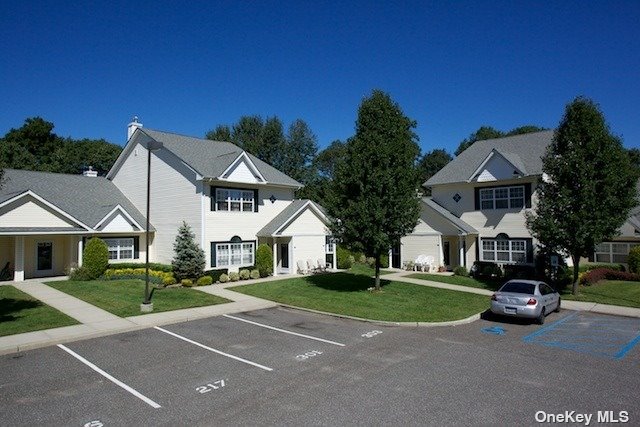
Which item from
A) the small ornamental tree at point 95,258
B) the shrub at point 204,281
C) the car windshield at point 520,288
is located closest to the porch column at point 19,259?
the small ornamental tree at point 95,258

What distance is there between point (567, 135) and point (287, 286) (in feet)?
52.7

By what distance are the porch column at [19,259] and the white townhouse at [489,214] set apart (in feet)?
71.7

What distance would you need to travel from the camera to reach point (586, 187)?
66.2ft

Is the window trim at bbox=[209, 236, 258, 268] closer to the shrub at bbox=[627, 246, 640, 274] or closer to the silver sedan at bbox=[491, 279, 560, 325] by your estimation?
the silver sedan at bbox=[491, 279, 560, 325]

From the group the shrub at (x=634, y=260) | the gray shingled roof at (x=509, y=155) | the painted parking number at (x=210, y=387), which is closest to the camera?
the painted parking number at (x=210, y=387)

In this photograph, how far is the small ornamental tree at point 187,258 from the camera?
24.1 meters

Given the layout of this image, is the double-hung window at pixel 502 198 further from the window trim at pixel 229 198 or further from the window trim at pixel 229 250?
the window trim at pixel 229 250

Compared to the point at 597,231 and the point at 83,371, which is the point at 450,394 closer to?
the point at 83,371

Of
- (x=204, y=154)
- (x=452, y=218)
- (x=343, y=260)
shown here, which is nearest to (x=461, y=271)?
(x=452, y=218)

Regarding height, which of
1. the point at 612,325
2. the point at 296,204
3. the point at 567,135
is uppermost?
the point at 567,135

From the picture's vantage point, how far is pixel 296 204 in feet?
99.5

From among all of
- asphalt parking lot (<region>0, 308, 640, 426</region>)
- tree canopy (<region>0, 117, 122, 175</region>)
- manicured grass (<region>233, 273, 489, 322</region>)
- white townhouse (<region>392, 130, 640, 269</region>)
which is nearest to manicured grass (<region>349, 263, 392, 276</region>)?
white townhouse (<region>392, 130, 640, 269</region>)

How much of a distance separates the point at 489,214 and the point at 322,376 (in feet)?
76.0

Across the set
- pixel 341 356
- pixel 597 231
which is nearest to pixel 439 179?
pixel 597 231
